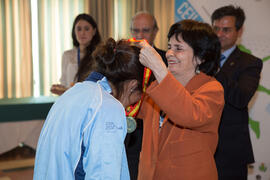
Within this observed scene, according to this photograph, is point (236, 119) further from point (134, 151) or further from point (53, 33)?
point (53, 33)

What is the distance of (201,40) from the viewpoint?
1503 mm

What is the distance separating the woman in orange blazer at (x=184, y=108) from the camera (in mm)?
1261

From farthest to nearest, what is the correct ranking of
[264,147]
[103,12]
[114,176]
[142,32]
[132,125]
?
[103,12]
[264,147]
[142,32]
[132,125]
[114,176]

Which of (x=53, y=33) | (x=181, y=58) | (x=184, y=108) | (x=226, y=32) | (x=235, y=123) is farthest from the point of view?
(x=53, y=33)

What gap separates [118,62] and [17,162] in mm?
2592

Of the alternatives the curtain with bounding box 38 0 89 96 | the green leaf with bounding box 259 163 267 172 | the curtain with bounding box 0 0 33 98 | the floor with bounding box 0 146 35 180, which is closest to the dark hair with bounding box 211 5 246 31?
the green leaf with bounding box 259 163 267 172

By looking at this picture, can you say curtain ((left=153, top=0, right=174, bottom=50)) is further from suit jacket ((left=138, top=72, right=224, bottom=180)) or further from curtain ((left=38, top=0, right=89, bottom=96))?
suit jacket ((left=138, top=72, right=224, bottom=180))

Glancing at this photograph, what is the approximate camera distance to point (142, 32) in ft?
8.71

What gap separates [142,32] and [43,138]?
1851 mm

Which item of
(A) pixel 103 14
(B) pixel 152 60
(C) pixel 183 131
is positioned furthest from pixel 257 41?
(A) pixel 103 14

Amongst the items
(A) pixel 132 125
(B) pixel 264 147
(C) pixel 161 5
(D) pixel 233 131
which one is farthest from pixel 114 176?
(C) pixel 161 5

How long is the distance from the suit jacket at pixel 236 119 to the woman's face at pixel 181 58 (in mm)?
635

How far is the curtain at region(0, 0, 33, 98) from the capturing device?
13.8ft

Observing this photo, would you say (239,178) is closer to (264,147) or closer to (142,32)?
(264,147)
